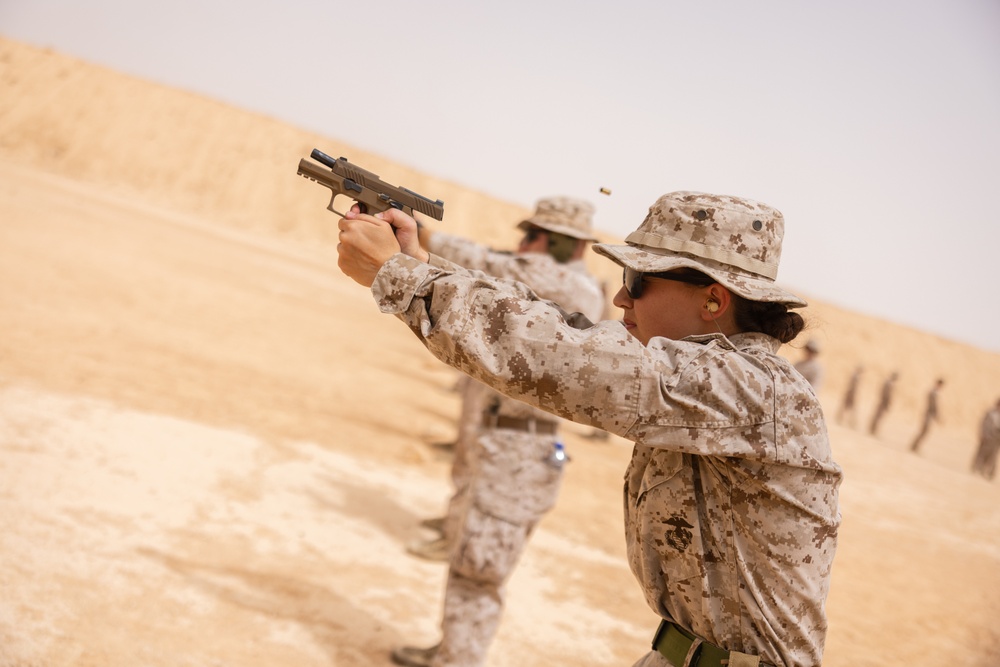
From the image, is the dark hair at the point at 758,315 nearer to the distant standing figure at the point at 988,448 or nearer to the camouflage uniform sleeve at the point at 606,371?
the camouflage uniform sleeve at the point at 606,371

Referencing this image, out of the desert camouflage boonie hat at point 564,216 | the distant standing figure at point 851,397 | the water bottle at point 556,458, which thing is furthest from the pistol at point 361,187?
the distant standing figure at point 851,397

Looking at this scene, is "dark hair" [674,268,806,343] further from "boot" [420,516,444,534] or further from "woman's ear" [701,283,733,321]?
"boot" [420,516,444,534]

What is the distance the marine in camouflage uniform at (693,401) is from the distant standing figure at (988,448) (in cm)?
2023

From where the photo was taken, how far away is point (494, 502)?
3.82 metres

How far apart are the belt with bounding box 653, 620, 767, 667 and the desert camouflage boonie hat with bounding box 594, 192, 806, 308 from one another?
2.64 feet

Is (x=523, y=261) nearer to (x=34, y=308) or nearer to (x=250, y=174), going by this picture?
(x=34, y=308)

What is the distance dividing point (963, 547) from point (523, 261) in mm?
9643

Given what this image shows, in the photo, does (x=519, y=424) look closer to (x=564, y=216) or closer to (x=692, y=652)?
(x=564, y=216)

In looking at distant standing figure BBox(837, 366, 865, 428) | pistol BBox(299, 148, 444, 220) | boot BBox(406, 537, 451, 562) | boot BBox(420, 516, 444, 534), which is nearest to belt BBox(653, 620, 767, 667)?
pistol BBox(299, 148, 444, 220)

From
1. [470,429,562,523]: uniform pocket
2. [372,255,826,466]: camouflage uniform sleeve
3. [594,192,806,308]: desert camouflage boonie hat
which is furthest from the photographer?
[470,429,562,523]: uniform pocket

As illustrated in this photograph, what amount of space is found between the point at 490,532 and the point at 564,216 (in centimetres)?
191

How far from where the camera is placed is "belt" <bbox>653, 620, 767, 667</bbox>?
1.72 metres

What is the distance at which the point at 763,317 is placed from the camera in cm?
182

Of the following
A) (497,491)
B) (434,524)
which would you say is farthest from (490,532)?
(434,524)
